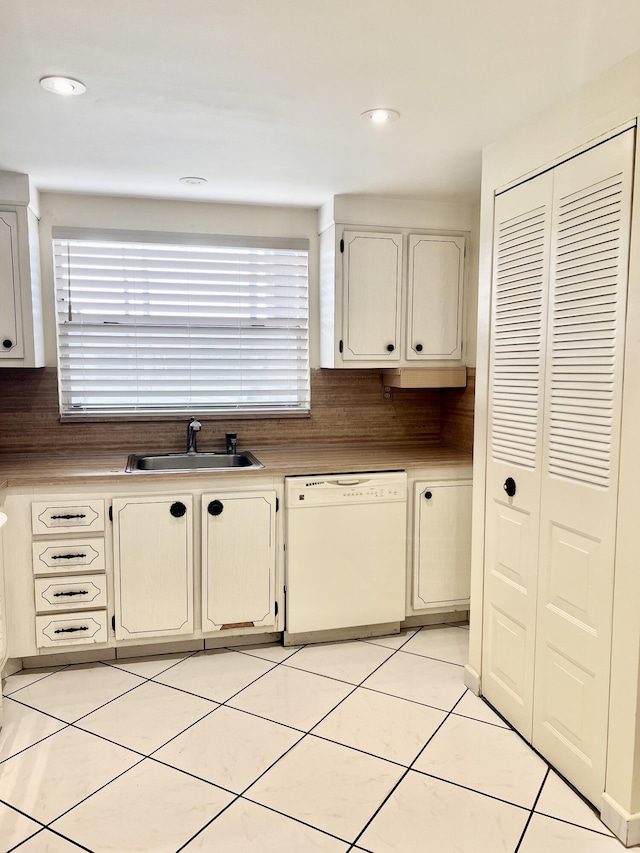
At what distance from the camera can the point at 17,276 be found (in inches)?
119

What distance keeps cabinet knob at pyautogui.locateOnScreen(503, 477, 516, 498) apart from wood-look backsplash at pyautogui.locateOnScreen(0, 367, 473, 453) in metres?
1.18

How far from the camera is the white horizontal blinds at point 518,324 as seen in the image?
2.25 metres

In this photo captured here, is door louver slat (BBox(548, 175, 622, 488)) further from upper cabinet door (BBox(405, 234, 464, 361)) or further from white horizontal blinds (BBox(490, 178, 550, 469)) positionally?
upper cabinet door (BBox(405, 234, 464, 361))

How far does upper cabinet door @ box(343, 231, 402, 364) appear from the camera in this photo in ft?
11.1

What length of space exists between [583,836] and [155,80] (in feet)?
8.84

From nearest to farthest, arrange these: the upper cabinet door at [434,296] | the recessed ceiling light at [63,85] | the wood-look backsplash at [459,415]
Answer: the recessed ceiling light at [63,85], the upper cabinet door at [434,296], the wood-look backsplash at [459,415]

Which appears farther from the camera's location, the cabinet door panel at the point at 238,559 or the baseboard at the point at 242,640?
the baseboard at the point at 242,640

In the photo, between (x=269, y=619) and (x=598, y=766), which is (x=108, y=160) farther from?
(x=598, y=766)

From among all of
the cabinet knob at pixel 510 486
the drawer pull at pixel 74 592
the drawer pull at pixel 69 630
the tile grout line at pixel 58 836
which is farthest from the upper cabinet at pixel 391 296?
the tile grout line at pixel 58 836

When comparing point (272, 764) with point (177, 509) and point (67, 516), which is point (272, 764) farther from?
point (67, 516)

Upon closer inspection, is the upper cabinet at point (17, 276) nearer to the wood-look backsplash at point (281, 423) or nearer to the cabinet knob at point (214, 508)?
the wood-look backsplash at point (281, 423)

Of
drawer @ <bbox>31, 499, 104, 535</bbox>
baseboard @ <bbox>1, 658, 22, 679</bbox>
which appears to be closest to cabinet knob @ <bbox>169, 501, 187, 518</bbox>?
drawer @ <bbox>31, 499, 104, 535</bbox>

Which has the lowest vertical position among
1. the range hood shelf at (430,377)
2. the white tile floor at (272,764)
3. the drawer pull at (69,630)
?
the white tile floor at (272,764)

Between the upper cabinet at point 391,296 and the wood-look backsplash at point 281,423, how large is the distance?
35cm
